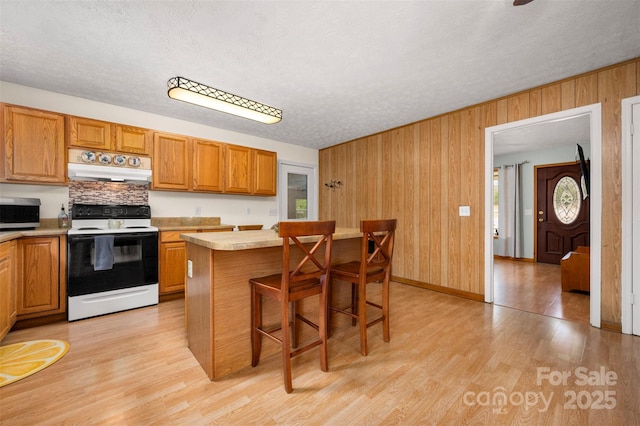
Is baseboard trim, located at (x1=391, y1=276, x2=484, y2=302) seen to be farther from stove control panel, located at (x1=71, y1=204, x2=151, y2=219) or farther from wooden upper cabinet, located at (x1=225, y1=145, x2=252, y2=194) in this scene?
stove control panel, located at (x1=71, y1=204, x2=151, y2=219)

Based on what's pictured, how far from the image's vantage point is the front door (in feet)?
17.5

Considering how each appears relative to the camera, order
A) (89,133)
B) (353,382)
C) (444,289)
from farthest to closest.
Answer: (444,289), (89,133), (353,382)

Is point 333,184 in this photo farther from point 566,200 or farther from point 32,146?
point 566,200

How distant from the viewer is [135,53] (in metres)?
2.30

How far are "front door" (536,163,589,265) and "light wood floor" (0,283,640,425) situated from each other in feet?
12.6

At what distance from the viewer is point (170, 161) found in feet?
11.9

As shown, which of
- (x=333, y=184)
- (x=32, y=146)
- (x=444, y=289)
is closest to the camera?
(x=32, y=146)

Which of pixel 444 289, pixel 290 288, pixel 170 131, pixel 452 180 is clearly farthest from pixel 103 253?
pixel 452 180

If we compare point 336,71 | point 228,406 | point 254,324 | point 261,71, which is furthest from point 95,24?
point 228,406

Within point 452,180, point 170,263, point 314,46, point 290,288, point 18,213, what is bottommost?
point 170,263

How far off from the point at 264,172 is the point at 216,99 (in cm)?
198

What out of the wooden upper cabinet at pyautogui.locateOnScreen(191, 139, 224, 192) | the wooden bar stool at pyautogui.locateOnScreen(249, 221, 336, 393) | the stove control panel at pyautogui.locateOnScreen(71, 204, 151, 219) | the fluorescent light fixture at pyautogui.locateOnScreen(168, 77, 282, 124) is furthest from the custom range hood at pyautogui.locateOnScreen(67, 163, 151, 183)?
the wooden bar stool at pyautogui.locateOnScreen(249, 221, 336, 393)

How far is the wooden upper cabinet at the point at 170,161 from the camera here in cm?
352

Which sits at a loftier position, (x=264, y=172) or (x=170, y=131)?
(x=170, y=131)
